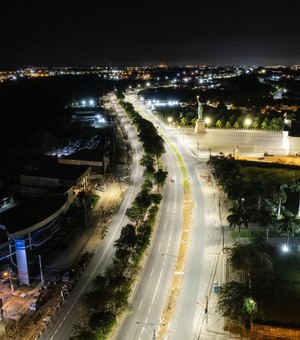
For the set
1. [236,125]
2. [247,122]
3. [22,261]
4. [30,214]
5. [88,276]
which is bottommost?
[88,276]

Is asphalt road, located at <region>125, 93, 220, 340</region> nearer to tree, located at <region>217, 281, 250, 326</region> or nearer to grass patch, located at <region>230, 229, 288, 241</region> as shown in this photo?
grass patch, located at <region>230, 229, 288, 241</region>

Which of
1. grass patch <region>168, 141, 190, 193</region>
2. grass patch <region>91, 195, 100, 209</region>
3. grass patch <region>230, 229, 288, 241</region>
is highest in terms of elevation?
grass patch <region>168, 141, 190, 193</region>

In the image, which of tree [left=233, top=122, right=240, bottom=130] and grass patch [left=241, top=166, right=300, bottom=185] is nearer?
grass patch [left=241, top=166, right=300, bottom=185]

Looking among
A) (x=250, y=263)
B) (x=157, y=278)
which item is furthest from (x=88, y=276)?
(x=250, y=263)

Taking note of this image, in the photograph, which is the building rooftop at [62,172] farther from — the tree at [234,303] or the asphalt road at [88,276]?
the tree at [234,303]

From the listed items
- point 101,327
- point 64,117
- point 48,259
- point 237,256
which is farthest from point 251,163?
point 64,117

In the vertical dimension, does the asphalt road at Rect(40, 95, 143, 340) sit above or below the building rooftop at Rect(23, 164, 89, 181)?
below

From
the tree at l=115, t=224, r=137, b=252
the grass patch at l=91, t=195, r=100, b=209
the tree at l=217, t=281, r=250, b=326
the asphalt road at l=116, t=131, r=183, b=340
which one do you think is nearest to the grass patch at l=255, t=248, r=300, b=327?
the tree at l=217, t=281, r=250, b=326

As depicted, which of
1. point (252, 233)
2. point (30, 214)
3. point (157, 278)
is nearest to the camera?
point (157, 278)

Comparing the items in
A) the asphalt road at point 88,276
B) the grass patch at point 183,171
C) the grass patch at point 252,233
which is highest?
the grass patch at point 183,171

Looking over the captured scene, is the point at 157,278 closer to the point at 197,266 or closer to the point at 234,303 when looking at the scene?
the point at 197,266

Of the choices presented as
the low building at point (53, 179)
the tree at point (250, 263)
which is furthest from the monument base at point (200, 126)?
the tree at point (250, 263)
